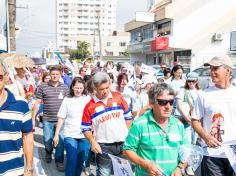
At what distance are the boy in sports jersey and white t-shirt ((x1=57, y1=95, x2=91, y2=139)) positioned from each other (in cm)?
136

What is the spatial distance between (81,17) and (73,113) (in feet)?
565

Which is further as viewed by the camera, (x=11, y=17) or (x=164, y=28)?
(x=164, y=28)

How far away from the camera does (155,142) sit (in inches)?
126

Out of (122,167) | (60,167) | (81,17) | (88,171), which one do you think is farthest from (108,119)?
(81,17)

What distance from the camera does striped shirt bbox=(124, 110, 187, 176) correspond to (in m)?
3.21

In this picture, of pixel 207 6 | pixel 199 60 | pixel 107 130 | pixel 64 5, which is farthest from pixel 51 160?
pixel 64 5

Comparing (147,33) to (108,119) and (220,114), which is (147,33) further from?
(220,114)

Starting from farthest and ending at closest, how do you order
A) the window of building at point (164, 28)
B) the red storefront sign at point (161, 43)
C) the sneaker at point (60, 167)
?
1. the window of building at point (164, 28)
2. the red storefront sign at point (161, 43)
3. the sneaker at point (60, 167)

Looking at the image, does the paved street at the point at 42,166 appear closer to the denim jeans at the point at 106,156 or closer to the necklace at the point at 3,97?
the denim jeans at the point at 106,156

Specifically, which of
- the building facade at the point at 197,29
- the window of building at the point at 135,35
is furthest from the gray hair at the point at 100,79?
the window of building at the point at 135,35

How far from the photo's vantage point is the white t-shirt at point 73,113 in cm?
586

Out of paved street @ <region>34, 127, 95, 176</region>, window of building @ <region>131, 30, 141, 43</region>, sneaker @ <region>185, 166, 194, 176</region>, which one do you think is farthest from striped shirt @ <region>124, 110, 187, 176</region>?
window of building @ <region>131, 30, 141, 43</region>

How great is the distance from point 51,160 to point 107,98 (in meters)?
3.26

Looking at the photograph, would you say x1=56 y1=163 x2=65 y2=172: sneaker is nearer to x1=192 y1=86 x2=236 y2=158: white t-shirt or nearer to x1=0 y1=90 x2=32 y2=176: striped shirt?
x1=192 y1=86 x2=236 y2=158: white t-shirt
